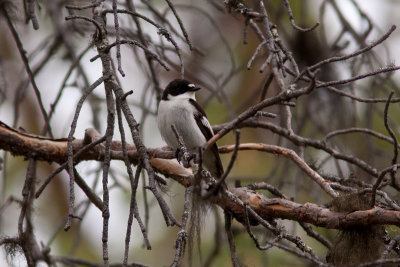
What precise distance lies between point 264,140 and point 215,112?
0.86 metres

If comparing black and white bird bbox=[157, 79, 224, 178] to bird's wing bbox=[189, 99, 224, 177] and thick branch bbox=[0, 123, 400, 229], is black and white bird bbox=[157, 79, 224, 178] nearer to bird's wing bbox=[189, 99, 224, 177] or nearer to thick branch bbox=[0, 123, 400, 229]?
bird's wing bbox=[189, 99, 224, 177]

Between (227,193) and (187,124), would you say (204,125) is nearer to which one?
(187,124)

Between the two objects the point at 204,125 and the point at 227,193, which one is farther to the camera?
the point at 204,125

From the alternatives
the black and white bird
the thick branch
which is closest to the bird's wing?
the black and white bird

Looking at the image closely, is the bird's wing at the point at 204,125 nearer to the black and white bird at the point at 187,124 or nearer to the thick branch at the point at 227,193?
the black and white bird at the point at 187,124

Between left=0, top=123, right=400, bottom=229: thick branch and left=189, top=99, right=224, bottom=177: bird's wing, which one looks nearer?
left=0, top=123, right=400, bottom=229: thick branch

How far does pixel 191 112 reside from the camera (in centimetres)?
526

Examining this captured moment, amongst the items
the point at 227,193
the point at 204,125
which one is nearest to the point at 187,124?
the point at 204,125

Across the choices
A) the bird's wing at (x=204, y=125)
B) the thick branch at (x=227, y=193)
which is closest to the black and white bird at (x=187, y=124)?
the bird's wing at (x=204, y=125)

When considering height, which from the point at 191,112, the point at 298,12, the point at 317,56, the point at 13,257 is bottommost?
the point at 13,257

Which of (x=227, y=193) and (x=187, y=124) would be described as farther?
(x=187, y=124)

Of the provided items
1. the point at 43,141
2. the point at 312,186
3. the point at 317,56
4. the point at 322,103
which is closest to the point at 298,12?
the point at 317,56

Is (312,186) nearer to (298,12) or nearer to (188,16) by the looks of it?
(298,12)

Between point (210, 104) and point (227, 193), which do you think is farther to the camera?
point (210, 104)
